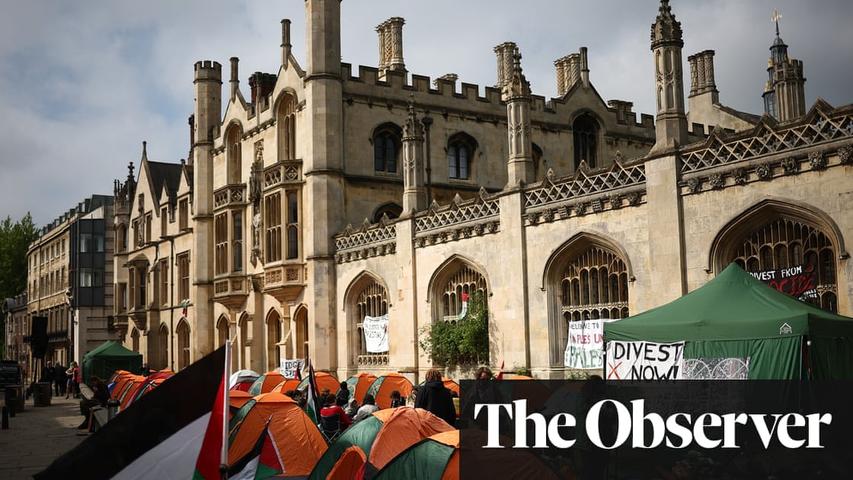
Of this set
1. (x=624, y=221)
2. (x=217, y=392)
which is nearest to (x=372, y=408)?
(x=217, y=392)

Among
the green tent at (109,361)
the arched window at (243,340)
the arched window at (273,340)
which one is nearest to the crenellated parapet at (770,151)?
the arched window at (273,340)

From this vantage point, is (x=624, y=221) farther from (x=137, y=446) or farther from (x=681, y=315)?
(x=137, y=446)

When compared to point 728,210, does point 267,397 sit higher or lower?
lower

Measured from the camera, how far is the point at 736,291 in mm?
12188

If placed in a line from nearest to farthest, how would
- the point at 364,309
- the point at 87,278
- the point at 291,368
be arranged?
1. the point at 291,368
2. the point at 364,309
3. the point at 87,278

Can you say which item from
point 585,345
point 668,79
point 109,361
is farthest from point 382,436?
point 109,361

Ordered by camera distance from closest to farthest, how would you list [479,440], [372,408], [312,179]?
[479,440] < [372,408] < [312,179]

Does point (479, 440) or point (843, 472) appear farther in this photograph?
point (479, 440)

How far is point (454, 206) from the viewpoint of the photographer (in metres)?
23.6

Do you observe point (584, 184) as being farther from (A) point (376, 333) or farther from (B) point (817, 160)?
(A) point (376, 333)

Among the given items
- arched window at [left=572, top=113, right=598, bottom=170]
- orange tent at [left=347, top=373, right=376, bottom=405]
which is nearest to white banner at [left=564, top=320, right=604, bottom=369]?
orange tent at [left=347, top=373, right=376, bottom=405]

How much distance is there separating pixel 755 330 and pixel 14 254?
83.3 m

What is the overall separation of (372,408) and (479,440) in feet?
24.6

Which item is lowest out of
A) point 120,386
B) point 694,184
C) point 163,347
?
point 120,386
